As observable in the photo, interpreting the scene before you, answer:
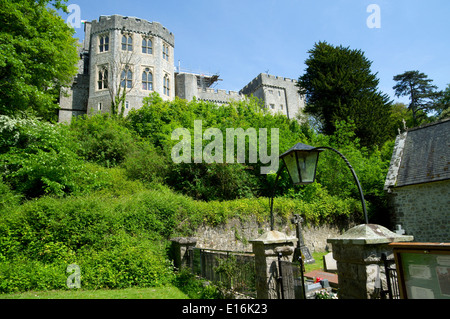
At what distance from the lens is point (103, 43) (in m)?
32.5

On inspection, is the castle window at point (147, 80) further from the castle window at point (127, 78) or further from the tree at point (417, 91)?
the tree at point (417, 91)

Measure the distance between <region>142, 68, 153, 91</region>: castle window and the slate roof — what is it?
84.9 ft

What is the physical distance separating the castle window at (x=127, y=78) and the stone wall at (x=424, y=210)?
2742 centimetres

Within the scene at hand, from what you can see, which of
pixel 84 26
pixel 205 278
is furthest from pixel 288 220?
pixel 84 26

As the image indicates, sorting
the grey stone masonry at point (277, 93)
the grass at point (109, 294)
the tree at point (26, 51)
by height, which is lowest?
the grass at point (109, 294)

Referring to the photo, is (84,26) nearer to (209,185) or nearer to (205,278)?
(209,185)

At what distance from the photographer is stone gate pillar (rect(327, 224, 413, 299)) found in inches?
144

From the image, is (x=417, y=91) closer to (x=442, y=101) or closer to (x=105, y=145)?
(x=442, y=101)

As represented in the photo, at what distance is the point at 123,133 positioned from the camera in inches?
842

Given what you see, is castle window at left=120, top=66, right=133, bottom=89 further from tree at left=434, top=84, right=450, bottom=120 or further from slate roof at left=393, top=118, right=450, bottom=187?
tree at left=434, top=84, right=450, bottom=120

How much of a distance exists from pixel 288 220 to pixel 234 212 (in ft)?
12.5

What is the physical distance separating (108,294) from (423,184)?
657 inches

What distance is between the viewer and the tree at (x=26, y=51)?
1336 cm

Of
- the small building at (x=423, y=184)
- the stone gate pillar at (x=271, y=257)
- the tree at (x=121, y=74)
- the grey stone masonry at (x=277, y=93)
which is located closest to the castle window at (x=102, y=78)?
the tree at (x=121, y=74)
